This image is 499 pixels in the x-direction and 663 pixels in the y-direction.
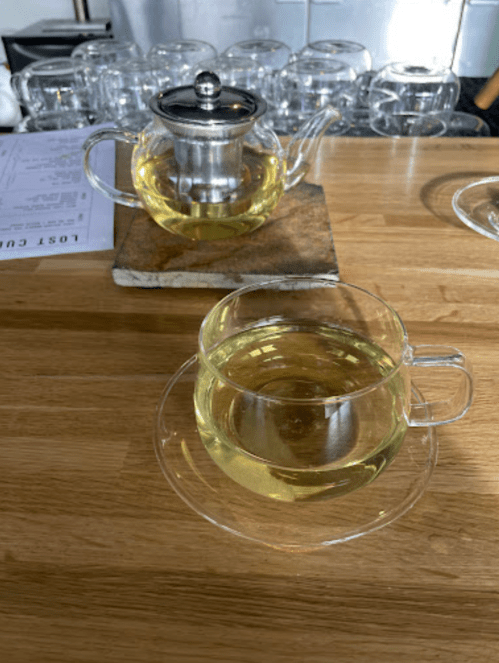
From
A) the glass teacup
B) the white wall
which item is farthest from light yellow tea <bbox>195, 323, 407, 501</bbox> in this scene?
the white wall

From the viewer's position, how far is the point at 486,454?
328mm

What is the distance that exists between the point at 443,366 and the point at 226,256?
0.22m

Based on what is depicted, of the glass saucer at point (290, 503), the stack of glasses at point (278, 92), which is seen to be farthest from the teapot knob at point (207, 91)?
the stack of glasses at point (278, 92)

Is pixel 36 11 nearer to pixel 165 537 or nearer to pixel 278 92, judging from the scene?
pixel 278 92

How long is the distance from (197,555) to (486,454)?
0.17 m

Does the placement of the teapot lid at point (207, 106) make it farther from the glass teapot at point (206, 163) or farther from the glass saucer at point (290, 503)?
the glass saucer at point (290, 503)

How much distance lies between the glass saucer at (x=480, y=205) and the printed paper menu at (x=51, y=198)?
33cm

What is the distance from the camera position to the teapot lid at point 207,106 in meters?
0.42

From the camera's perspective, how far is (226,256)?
1.53ft

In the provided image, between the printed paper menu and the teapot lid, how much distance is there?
14 cm

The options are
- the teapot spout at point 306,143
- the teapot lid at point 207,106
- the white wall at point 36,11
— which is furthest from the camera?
the white wall at point 36,11

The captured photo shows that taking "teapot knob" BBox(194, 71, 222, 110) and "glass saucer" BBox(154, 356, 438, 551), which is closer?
"glass saucer" BBox(154, 356, 438, 551)

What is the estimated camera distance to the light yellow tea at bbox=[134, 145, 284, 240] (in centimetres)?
46

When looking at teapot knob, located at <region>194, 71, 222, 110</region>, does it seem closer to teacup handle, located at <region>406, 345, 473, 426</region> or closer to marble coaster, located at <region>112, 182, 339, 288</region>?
marble coaster, located at <region>112, 182, 339, 288</region>
